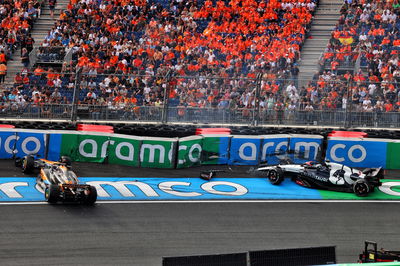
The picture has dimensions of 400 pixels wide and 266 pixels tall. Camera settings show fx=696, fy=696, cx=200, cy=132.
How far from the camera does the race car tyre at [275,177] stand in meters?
20.3

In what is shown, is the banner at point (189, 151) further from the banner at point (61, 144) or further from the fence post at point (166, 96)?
the banner at point (61, 144)

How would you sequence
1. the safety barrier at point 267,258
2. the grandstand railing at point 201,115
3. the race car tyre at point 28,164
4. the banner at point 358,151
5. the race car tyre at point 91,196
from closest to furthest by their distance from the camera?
the safety barrier at point 267,258 < the race car tyre at point 91,196 < the race car tyre at point 28,164 < the grandstand railing at point 201,115 < the banner at point 358,151

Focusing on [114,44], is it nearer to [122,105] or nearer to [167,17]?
[167,17]

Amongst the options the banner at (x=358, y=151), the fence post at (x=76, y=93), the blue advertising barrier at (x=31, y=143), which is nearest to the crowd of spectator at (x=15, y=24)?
the fence post at (x=76, y=93)

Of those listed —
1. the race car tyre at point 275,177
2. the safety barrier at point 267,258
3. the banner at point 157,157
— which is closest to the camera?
the safety barrier at point 267,258

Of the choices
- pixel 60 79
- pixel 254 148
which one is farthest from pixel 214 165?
pixel 60 79

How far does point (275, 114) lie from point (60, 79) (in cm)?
716

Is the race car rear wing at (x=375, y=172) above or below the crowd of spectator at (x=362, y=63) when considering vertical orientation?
below

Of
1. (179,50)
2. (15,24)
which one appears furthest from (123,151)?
(15,24)

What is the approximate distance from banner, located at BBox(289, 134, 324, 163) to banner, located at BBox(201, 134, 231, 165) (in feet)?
6.85

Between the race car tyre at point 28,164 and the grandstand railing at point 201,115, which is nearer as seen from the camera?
the race car tyre at point 28,164

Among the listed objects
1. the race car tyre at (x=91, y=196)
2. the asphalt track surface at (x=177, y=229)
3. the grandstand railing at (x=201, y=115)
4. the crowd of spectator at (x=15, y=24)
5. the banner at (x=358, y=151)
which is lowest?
the asphalt track surface at (x=177, y=229)

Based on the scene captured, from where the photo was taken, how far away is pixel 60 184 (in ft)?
56.3

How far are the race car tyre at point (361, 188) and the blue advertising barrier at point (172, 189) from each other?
1.06 meters
